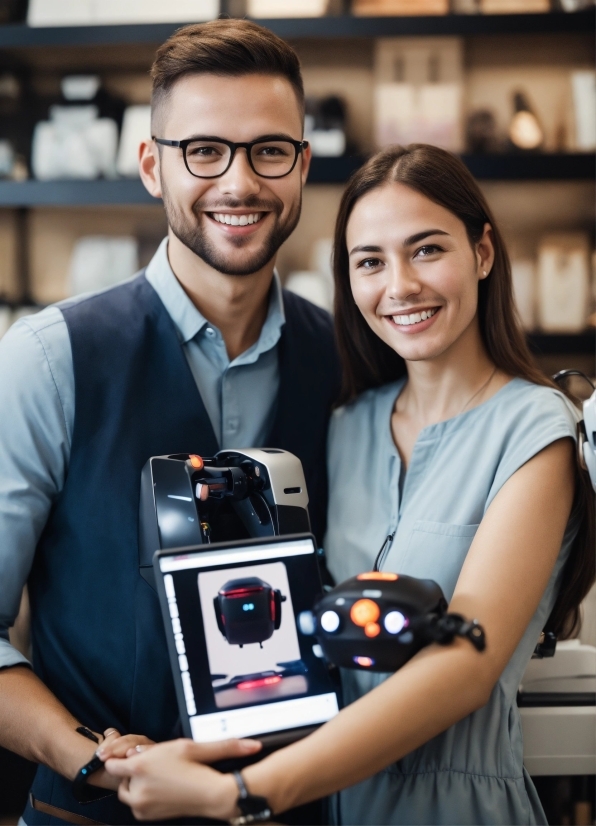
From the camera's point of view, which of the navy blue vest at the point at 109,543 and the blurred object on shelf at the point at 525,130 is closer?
the navy blue vest at the point at 109,543

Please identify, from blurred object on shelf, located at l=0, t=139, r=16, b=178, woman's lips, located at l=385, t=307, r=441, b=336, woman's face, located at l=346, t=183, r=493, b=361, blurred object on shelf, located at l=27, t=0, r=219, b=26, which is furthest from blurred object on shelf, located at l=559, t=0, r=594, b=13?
blurred object on shelf, located at l=0, t=139, r=16, b=178

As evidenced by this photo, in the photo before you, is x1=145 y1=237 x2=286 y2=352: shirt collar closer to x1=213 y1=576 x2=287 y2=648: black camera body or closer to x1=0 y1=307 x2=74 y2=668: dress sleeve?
x1=0 y1=307 x2=74 y2=668: dress sleeve

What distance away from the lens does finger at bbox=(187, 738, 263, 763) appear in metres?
1.05

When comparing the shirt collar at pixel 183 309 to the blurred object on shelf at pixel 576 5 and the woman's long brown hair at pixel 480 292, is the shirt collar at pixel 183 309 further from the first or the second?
the blurred object on shelf at pixel 576 5

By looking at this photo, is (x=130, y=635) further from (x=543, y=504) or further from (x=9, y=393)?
(x=543, y=504)

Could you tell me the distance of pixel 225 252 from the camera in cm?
151

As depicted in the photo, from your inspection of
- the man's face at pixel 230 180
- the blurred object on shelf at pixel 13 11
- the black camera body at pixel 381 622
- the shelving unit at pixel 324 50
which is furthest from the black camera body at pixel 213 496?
the blurred object on shelf at pixel 13 11

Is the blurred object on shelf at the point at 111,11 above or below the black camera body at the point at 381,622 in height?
above

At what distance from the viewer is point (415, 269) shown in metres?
1.44

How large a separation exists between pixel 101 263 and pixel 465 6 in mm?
1569

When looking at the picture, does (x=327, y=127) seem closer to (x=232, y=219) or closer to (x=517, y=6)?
(x=517, y=6)

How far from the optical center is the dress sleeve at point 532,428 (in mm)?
1308

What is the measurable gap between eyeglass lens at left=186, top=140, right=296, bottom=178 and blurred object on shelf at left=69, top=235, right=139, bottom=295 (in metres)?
1.62

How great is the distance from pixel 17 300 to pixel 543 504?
2.49m
